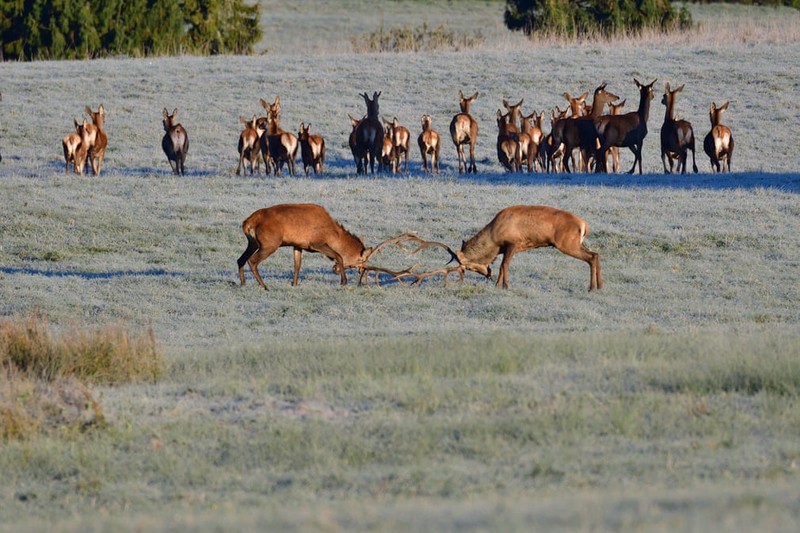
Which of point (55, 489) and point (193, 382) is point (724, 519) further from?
point (193, 382)

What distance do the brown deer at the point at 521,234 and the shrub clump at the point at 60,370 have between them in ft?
16.5

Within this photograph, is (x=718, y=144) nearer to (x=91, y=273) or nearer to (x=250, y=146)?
(x=250, y=146)

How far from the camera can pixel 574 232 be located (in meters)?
15.0

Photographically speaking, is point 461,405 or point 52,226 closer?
point 461,405

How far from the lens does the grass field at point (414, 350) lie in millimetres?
7066

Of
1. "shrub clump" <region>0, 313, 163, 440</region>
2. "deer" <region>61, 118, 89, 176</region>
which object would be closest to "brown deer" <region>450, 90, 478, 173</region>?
"deer" <region>61, 118, 89, 176</region>

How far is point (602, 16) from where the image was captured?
184 ft

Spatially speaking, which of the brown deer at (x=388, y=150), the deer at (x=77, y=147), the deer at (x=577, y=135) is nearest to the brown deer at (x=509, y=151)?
the deer at (x=577, y=135)

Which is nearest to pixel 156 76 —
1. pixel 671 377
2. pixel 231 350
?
pixel 231 350

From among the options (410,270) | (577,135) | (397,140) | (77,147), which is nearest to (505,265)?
(410,270)

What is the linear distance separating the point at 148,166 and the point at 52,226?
25.9 feet

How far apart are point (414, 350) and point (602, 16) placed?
155 ft

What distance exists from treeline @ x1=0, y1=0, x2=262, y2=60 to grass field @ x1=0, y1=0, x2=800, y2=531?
18.7 metres

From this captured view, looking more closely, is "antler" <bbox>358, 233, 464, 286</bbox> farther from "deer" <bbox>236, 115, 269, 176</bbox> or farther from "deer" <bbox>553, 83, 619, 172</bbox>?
"deer" <bbox>553, 83, 619, 172</bbox>
